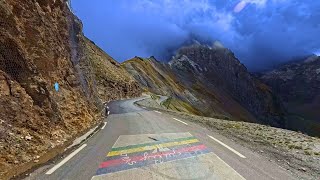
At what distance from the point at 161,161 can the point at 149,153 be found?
4.33ft

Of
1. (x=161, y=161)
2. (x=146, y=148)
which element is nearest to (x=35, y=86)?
(x=146, y=148)

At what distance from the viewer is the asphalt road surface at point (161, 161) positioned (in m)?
8.62

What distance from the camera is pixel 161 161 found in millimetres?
10094

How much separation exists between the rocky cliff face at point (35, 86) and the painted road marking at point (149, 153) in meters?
2.05

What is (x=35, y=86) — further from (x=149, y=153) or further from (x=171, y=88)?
(x=171, y=88)

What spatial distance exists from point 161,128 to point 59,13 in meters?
9.50

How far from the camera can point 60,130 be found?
14.1 meters

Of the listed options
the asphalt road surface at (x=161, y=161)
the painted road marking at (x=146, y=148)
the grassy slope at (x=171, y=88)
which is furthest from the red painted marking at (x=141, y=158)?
the grassy slope at (x=171, y=88)

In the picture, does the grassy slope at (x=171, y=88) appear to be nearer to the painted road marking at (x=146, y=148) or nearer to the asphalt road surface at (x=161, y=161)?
the painted road marking at (x=146, y=148)

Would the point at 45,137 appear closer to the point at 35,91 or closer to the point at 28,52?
the point at 35,91

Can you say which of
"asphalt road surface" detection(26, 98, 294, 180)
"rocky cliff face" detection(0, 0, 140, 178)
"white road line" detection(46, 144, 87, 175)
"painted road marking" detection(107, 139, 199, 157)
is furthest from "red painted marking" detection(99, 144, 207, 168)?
"rocky cliff face" detection(0, 0, 140, 178)

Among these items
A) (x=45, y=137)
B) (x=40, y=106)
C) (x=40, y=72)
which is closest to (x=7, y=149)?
(x=45, y=137)

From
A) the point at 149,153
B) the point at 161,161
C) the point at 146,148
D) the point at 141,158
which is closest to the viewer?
the point at 161,161

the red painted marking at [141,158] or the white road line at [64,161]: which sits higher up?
the red painted marking at [141,158]
